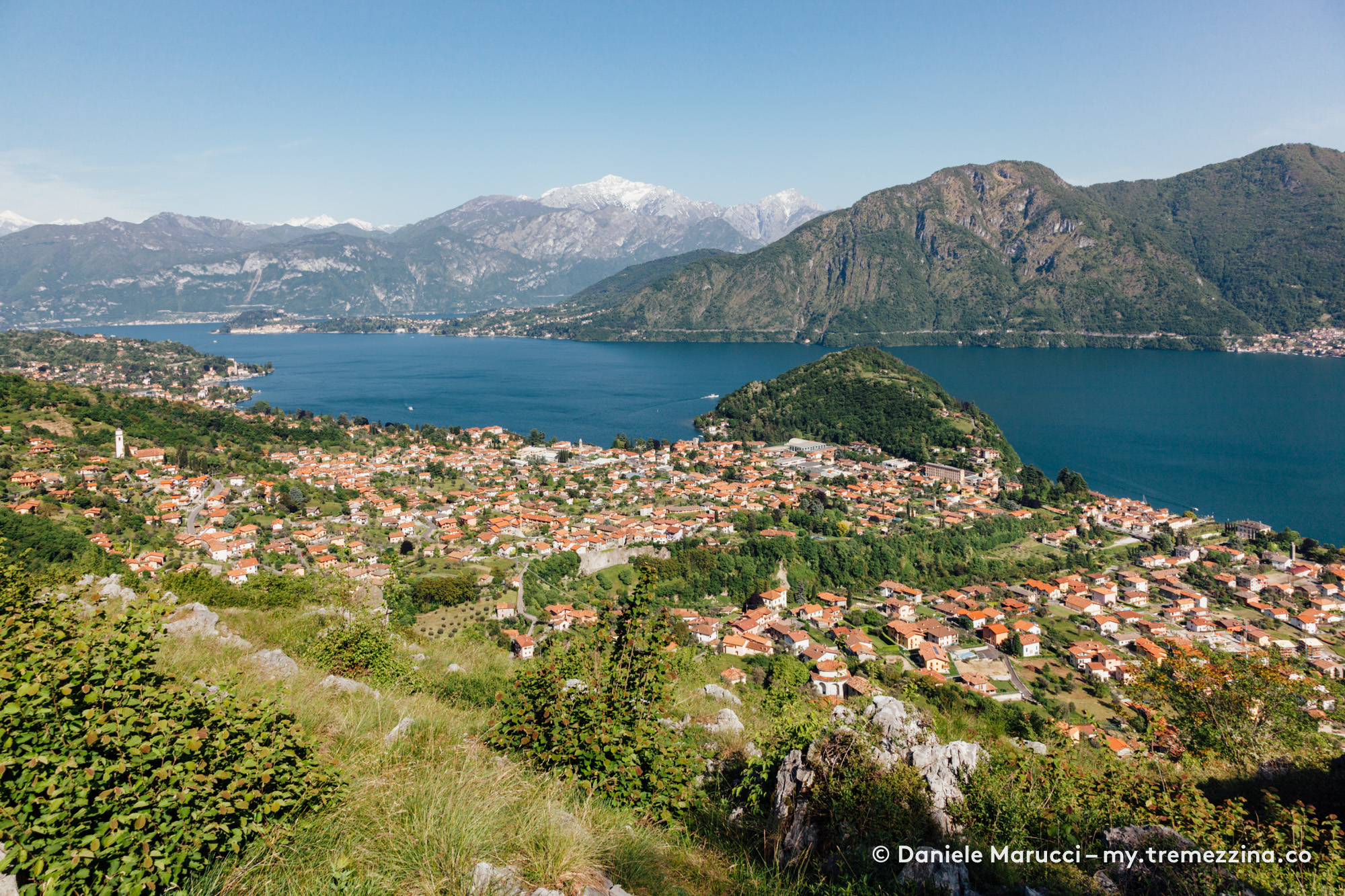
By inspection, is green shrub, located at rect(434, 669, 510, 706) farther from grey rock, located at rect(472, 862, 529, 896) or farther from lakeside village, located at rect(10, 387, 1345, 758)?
lakeside village, located at rect(10, 387, 1345, 758)

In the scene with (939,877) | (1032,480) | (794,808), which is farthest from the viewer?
(1032,480)

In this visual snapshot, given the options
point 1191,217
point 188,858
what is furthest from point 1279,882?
point 1191,217

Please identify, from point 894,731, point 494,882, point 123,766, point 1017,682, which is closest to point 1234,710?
point 894,731

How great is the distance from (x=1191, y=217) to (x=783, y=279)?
106m

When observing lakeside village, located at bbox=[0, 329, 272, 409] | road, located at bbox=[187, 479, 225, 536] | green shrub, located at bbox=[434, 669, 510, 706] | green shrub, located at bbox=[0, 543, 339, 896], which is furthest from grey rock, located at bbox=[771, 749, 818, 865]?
lakeside village, located at bbox=[0, 329, 272, 409]

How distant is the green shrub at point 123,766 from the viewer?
199 centimetres

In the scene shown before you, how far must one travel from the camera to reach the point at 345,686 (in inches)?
230

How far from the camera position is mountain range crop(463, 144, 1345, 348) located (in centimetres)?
12850

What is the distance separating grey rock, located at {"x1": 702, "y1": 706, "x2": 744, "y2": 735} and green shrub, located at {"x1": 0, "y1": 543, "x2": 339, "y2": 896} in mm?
3726

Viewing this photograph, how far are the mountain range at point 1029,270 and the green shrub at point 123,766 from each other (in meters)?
136

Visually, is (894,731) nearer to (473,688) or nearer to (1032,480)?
(473,688)

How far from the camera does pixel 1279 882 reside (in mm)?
3527

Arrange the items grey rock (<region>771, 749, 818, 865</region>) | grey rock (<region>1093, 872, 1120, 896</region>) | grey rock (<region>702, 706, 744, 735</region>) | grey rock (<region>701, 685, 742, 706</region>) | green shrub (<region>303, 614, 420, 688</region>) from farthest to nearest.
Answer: grey rock (<region>701, 685, 742, 706</region>) < green shrub (<region>303, 614, 420, 688</region>) < grey rock (<region>702, 706, 744, 735</region>) < grey rock (<region>771, 749, 818, 865</region>) < grey rock (<region>1093, 872, 1120, 896</region>)

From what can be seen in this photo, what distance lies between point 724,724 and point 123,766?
4.83 m
